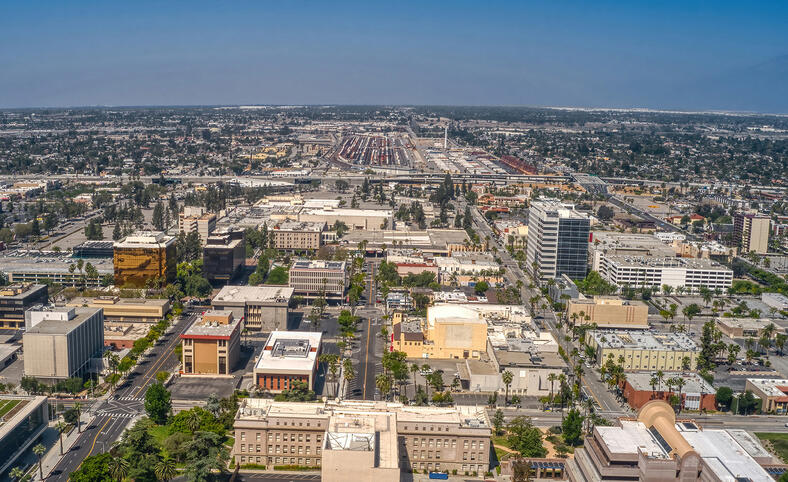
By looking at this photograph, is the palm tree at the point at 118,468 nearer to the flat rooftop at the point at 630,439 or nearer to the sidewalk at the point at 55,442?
the sidewalk at the point at 55,442

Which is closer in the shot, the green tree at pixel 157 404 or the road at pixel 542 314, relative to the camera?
the green tree at pixel 157 404

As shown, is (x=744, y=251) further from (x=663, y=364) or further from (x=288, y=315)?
(x=288, y=315)

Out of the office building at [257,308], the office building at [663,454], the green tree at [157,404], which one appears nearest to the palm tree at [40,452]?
the green tree at [157,404]

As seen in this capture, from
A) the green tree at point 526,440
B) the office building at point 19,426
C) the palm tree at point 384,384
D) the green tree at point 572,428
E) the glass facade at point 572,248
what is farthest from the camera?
the glass facade at point 572,248

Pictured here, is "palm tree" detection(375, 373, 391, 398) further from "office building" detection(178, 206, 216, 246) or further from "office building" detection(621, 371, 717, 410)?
"office building" detection(178, 206, 216, 246)

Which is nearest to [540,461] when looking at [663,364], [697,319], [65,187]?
[663,364]

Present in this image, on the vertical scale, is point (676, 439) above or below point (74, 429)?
above

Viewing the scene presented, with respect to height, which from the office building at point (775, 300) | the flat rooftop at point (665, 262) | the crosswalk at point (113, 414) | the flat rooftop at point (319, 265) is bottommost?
the crosswalk at point (113, 414)
